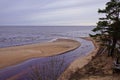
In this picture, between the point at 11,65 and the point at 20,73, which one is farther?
the point at 11,65

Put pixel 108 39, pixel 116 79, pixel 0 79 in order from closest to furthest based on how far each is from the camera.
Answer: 1. pixel 116 79
2. pixel 0 79
3. pixel 108 39

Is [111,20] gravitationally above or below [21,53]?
above

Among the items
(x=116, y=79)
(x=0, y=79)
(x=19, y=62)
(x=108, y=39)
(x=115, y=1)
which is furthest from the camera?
(x=19, y=62)

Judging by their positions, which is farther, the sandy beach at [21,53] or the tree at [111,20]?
the sandy beach at [21,53]

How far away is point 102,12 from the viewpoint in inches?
979

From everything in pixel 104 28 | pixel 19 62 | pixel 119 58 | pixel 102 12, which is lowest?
pixel 19 62

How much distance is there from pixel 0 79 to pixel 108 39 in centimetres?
1402

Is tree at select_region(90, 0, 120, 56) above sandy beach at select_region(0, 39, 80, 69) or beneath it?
above

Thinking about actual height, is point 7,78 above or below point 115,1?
below

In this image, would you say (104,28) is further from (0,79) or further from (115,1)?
(0,79)

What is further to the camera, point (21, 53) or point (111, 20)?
point (21, 53)

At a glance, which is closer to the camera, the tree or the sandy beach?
the tree

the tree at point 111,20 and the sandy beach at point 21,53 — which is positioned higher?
the tree at point 111,20

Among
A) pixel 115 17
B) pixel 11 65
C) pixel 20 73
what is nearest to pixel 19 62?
pixel 11 65
